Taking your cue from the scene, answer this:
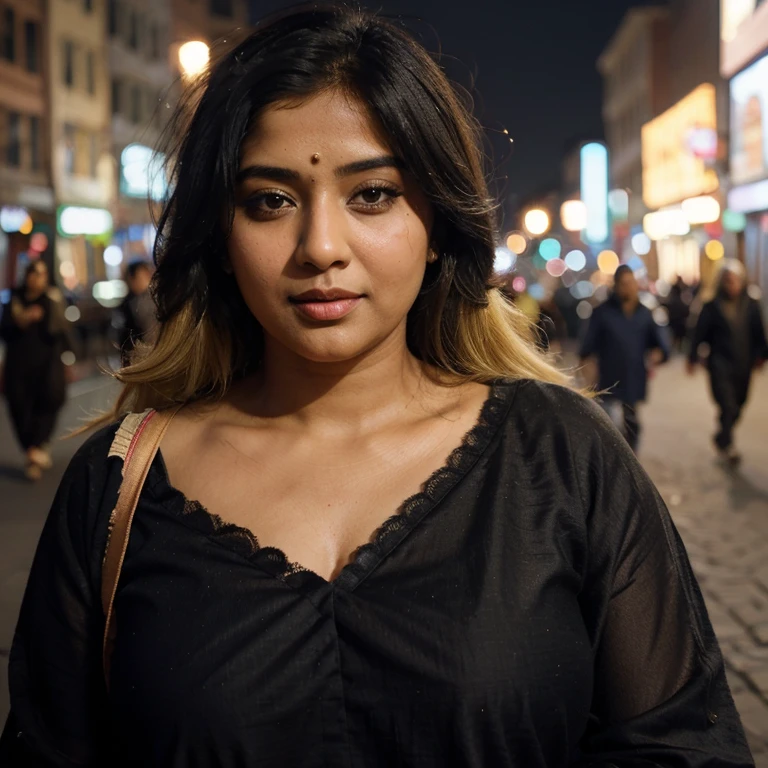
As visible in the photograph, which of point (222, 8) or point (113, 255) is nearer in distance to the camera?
point (113, 255)

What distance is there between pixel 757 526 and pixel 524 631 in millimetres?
7080

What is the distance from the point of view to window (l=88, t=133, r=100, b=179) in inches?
1767

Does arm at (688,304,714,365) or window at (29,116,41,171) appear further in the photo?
window at (29,116,41,171)

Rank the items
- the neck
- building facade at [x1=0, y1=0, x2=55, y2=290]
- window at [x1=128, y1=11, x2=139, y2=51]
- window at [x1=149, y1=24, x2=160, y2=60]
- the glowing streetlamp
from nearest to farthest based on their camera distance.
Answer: the neck
the glowing streetlamp
building facade at [x1=0, y1=0, x2=55, y2=290]
window at [x1=128, y1=11, x2=139, y2=51]
window at [x1=149, y1=24, x2=160, y2=60]

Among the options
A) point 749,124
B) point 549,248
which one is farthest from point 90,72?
point 549,248

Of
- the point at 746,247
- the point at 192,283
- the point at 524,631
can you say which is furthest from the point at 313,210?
the point at 746,247

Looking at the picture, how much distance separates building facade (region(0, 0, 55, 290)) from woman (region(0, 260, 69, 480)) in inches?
850

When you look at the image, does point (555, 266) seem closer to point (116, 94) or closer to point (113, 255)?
point (116, 94)

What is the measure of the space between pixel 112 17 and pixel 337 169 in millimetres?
49779

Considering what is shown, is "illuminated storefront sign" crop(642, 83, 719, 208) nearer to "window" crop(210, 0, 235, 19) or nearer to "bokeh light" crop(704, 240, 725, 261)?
"bokeh light" crop(704, 240, 725, 261)

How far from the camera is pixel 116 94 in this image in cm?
4919

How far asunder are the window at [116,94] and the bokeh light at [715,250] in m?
23.5

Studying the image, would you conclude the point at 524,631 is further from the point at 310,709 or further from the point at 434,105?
the point at 434,105

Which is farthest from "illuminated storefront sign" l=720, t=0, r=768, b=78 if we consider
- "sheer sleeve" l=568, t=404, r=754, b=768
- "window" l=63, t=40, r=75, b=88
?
"sheer sleeve" l=568, t=404, r=754, b=768
